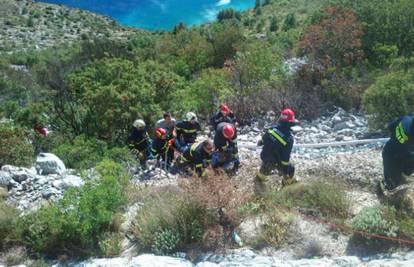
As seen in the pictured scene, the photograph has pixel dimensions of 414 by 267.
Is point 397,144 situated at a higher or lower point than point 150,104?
lower

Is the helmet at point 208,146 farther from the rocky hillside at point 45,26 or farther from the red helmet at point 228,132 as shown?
the rocky hillside at point 45,26

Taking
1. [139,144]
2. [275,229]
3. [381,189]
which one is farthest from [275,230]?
[139,144]

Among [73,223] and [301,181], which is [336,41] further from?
[73,223]

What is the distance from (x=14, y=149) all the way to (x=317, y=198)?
757cm

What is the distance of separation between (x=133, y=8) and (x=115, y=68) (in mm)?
51629

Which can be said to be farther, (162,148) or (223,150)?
(162,148)

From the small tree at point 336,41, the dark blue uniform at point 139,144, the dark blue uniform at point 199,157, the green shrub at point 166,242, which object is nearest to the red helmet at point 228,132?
the dark blue uniform at point 199,157

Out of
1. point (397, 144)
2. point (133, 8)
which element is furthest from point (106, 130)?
point (133, 8)

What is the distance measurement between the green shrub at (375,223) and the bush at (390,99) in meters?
4.81

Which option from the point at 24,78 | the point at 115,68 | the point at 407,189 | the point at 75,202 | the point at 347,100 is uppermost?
the point at 24,78

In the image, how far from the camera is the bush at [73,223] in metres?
6.45

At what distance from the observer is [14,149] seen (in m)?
11.0

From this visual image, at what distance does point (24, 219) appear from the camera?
6863mm

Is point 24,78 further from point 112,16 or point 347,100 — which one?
point 112,16
